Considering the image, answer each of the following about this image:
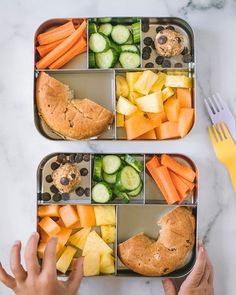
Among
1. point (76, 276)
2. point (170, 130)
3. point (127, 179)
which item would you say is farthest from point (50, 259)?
point (170, 130)

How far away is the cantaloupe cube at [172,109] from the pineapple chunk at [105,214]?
479 millimetres

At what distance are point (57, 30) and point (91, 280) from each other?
45.4 inches

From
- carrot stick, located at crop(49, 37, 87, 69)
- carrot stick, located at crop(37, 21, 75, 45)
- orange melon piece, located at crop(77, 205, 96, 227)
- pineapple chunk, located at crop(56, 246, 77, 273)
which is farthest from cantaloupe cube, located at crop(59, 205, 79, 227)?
carrot stick, located at crop(37, 21, 75, 45)

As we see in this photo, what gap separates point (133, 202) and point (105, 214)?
0.44 feet

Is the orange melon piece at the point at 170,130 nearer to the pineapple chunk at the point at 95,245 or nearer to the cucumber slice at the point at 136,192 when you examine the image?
the cucumber slice at the point at 136,192

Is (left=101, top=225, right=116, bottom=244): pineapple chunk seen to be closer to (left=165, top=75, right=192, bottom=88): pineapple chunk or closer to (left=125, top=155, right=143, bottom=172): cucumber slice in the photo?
(left=125, top=155, right=143, bottom=172): cucumber slice

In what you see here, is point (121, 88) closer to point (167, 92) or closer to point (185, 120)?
point (167, 92)

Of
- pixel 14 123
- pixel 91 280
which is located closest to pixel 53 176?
pixel 14 123

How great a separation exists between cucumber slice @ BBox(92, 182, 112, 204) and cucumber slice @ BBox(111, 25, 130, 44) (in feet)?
2.16

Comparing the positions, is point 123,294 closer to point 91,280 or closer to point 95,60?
point 91,280

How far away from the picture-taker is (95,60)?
95.2 inches

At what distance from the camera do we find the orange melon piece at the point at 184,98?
7.89 ft

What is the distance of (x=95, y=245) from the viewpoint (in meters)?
2.39

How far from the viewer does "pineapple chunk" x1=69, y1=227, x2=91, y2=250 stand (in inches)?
94.9
